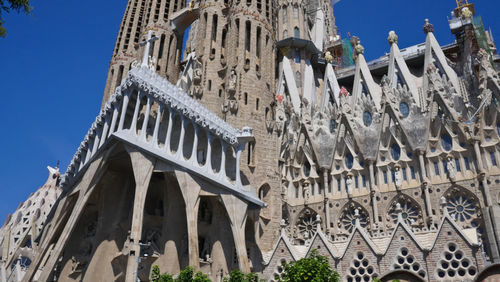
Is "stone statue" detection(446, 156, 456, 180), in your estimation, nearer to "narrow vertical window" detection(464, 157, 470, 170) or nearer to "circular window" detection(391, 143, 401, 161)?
"narrow vertical window" detection(464, 157, 470, 170)

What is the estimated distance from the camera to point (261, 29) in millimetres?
27172

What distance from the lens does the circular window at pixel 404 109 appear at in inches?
1012

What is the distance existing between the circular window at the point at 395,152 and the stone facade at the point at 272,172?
0.06 meters

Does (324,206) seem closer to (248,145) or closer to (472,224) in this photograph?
(248,145)

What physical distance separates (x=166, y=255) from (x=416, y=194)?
12966 mm

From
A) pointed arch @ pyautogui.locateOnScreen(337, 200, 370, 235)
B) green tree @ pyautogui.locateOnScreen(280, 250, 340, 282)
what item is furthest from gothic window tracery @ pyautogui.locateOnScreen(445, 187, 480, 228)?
green tree @ pyautogui.locateOnScreen(280, 250, 340, 282)

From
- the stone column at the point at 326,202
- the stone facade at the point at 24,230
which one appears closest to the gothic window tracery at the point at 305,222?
the stone column at the point at 326,202

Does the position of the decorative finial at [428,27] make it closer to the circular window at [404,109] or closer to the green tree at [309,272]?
the circular window at [404,109]

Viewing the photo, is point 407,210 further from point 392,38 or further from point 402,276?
point 392,38

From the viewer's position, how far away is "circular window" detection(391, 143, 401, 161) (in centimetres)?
2419

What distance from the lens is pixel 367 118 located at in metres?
27.0

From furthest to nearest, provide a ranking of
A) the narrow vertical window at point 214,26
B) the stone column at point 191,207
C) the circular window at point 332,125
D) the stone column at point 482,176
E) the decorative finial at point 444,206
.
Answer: the narrow vertical window at point 214,26, the circular window at point 332,125, the stone column at point 482,176, the stone column at point 191,207, the decorative finial at point 444,206

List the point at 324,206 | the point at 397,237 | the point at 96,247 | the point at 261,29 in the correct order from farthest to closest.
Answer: the point at 261,29, the point at 324,206, the point at 96,247, the point at 397,237

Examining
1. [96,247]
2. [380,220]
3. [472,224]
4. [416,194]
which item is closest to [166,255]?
[96,247]
